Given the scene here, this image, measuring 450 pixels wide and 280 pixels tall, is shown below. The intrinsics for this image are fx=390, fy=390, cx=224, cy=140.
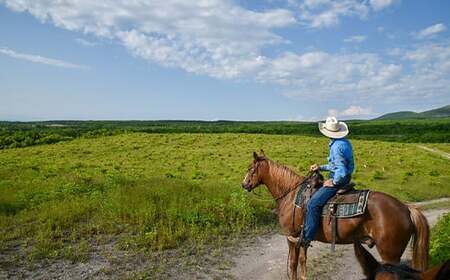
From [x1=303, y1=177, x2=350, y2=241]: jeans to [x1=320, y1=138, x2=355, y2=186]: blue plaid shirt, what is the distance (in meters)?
0.15

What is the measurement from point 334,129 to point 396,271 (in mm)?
4659

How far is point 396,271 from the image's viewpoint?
2.20 metres

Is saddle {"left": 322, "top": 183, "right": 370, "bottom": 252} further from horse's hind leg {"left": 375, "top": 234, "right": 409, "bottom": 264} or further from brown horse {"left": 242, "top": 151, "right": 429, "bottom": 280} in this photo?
horse's hind leg {"left": 375, "top": 234, "right": 409, "bottom": 264}

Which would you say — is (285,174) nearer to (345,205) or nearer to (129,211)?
(345,205)

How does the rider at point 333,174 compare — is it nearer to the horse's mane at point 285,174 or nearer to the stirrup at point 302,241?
the stirrup at point 302,241

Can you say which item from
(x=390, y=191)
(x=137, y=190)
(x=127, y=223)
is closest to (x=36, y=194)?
(x=137, y=190)

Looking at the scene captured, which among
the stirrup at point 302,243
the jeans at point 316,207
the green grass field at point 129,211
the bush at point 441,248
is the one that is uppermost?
the jeans at point 316,207

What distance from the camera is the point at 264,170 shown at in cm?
781

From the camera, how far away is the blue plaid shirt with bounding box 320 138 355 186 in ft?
20.9

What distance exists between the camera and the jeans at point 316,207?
257 inches

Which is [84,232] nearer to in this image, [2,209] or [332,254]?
[2,209]

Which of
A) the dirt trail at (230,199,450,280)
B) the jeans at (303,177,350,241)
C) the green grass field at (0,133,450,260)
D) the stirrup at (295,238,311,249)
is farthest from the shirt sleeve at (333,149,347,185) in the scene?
the green grass field at (0,133,450,260)

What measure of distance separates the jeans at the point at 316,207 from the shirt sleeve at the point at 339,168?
163 mm

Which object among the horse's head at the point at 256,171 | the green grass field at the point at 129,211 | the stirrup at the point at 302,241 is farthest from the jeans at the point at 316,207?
the green grass field at the point at 129,211
